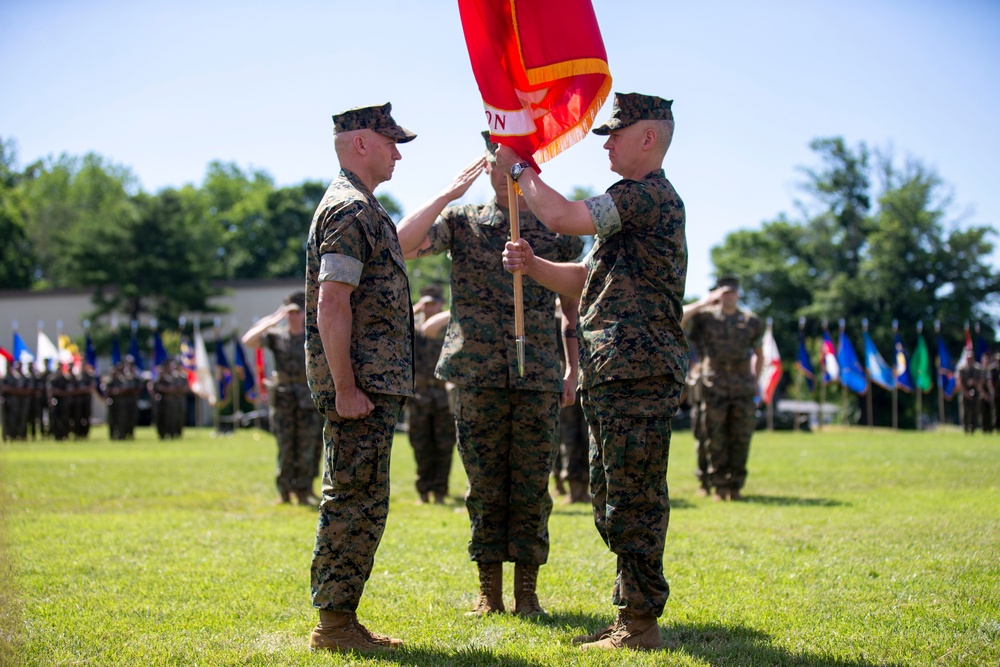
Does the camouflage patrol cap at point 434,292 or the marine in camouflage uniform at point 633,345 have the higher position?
the camouflage patrol cap at point 434,292

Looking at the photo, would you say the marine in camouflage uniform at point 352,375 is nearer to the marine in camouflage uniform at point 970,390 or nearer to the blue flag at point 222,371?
the marine in camouflage uniform at point 970,390

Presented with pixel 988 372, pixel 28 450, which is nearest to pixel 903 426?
pixel 988 372

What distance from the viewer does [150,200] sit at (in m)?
56.2

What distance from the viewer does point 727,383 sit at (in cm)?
1201

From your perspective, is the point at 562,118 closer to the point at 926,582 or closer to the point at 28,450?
the point at 926,582

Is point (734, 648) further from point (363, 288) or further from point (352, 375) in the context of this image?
point (363, 288)

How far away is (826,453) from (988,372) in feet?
38.9

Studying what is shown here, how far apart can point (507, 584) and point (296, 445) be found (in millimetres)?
6089

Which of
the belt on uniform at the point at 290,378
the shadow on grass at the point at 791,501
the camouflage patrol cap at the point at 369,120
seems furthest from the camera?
the belt on uniform at the point at 290,378

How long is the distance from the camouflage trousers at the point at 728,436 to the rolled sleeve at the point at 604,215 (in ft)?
24.8

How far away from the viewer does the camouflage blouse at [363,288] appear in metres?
4.79

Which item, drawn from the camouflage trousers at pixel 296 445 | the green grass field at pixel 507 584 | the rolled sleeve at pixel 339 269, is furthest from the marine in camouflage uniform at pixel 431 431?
the rolled sleeve at pixel 339 269

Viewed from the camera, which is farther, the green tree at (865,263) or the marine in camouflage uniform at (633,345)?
the green tree at (865,263)

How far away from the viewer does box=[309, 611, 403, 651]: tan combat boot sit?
15.6 ft
